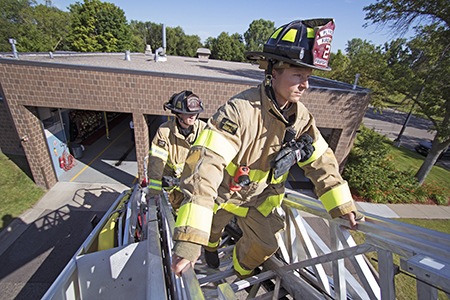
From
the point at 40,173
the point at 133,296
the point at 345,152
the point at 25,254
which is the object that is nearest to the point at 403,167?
the point at 345,152

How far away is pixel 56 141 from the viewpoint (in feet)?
31.1

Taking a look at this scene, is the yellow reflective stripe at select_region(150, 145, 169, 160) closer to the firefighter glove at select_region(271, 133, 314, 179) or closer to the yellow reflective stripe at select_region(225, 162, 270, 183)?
the yellow reflective stripe at select_region(225, 162, 270, 183)

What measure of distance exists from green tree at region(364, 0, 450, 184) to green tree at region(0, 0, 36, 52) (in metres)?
56.8

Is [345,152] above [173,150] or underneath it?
underneath

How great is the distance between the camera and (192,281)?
121 centimetres

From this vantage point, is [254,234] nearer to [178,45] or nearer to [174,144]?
[174,144]

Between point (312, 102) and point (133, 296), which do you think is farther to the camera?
point (312, 102)

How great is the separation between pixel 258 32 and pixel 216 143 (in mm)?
69566

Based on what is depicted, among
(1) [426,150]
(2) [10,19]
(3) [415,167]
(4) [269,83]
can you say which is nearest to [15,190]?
(4) [269,83]

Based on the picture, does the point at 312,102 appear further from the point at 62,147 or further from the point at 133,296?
the point at 62,147

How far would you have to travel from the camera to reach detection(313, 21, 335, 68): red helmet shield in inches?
64.2

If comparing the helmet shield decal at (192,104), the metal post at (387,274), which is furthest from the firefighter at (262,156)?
the helmet shield decal at (192,104)

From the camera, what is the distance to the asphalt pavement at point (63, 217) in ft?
17.9

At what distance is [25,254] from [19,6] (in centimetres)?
7531
